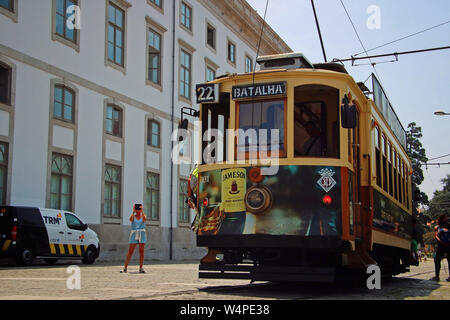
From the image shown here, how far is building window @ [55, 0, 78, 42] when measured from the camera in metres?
23.2

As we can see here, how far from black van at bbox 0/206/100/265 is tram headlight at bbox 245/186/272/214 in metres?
10.6

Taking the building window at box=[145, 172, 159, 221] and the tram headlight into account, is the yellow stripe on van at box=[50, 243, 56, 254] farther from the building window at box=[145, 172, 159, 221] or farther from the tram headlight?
the tram headlight

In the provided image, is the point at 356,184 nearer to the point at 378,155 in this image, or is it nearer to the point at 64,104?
the point at 378,155

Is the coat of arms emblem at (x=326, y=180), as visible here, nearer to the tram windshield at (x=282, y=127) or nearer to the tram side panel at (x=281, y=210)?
the tram side panel at (x=281, y=210)

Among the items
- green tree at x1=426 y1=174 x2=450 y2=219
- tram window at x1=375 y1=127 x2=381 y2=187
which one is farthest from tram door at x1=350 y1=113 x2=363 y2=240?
green tree at x1=426 y1=174 x2=450 y2=219

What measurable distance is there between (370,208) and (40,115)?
1437cm

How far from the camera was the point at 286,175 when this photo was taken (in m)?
9.26

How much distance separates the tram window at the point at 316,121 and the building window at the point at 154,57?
20469 millimetres

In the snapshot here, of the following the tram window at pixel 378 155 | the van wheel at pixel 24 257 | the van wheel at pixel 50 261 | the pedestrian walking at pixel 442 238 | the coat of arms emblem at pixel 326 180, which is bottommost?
the van wheel at pixel 50 261

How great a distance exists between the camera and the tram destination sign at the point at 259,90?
9.62 metres

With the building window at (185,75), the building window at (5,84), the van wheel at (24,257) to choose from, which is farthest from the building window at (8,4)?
the building window at (185,75)

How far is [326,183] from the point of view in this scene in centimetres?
917

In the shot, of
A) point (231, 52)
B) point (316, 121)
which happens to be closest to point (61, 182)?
point (316, 121)
